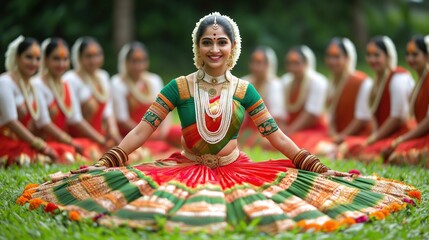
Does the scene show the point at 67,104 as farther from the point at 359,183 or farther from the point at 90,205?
the point at 359,183

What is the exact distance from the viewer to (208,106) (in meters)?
5.28

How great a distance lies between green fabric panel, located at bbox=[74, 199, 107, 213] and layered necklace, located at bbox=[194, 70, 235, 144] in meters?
1.02

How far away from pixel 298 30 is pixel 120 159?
13209 mm

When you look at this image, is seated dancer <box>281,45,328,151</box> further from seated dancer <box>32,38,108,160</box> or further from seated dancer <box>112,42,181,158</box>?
seated dancer <box>32,38,108,160</box>

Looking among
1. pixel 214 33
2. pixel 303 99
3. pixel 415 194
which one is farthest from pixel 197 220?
pixel 303 99

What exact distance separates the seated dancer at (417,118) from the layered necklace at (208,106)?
3.15 metres

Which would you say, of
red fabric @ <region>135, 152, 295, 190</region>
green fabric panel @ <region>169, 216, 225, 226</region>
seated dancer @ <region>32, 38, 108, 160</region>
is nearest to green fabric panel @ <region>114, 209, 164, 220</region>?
green fabric panel @ <region>169, 216, 225, 226</region>

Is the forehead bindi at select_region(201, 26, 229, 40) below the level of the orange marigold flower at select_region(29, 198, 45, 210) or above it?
above

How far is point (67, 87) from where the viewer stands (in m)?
8.55

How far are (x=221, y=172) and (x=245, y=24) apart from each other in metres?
12.3

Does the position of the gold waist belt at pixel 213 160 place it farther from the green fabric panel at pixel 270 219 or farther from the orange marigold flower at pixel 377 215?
the orange marigold flower at pixel 377 215

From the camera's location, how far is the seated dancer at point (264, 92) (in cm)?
1019

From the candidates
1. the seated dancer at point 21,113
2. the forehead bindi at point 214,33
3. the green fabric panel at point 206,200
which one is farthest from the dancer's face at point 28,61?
the green fabric panel at point 206,200

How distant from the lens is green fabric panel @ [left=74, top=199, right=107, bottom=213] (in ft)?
15.2
